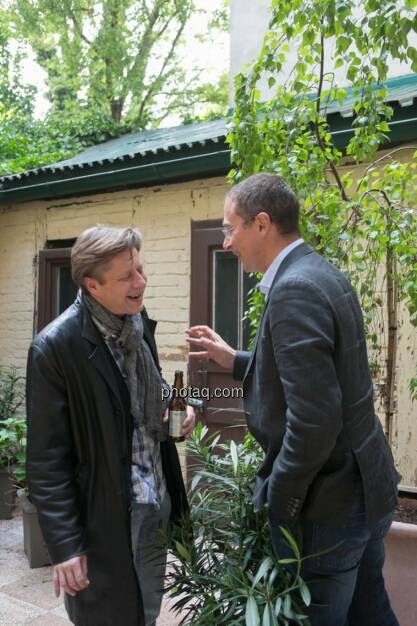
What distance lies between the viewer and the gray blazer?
159 centimetres

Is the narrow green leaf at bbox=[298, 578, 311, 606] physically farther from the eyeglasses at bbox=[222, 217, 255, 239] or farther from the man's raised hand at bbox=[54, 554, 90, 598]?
the eyeglasses at bbox=[222, 217, 255, 239]

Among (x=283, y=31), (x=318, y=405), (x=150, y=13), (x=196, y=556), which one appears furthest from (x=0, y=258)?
(x=150, y=13)

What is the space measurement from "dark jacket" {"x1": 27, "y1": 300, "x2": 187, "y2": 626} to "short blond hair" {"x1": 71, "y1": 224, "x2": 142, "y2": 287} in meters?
0.17

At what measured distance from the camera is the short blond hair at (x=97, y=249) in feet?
6.68

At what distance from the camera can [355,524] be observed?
172 centimetres

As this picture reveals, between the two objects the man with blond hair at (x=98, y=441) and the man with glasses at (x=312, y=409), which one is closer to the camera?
the man with glasses at (x=312, y=409)

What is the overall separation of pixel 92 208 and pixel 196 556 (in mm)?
4210

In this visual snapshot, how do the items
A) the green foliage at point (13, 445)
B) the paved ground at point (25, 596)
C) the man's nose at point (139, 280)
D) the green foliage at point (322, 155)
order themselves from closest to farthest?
the man's nose at point (139, 280)
the green foliage at point (322, 155)
the paved ground at point (25, 596)
the green foliage at point (13, 445)

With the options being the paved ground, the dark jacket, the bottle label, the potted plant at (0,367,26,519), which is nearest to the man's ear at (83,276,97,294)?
the dark jacket

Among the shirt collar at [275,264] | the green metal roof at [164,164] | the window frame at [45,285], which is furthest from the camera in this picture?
the window frame at [45,285]

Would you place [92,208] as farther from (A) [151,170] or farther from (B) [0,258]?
(B) [0,258]

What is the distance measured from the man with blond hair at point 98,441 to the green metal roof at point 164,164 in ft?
7.45

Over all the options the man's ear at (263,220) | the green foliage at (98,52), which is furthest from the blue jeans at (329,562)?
the green foliage at (98,52)

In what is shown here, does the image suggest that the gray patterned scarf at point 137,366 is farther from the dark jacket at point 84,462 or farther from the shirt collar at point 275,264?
the shirt collar at point 275,264
